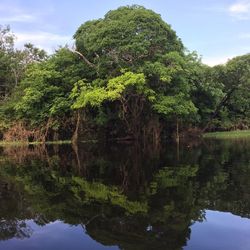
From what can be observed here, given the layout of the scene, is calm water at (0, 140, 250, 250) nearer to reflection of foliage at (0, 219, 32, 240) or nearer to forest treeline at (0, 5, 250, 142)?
reflection of foliage at (0, 219, 32, 240)

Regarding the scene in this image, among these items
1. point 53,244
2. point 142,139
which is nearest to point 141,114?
point 142,139

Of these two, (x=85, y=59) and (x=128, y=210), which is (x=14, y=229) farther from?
(x=85, y=59)

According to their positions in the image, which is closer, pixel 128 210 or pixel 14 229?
pixel 14 229

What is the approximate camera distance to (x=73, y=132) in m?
38.5

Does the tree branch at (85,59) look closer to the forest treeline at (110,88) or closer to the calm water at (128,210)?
the forest treeline at (110,88)

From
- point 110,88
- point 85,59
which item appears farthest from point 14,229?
point 85,59

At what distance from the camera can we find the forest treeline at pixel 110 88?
33312 mm

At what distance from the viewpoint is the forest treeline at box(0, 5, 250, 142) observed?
33.3 meters

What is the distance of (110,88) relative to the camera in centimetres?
3291

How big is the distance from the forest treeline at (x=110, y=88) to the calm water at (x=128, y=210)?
19.6 meters

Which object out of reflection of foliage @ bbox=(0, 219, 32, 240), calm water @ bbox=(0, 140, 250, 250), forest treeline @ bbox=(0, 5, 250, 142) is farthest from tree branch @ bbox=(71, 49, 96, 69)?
reflection of foliage @ bbox=(0, 219, 32, 240)

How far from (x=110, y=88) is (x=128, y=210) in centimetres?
2496

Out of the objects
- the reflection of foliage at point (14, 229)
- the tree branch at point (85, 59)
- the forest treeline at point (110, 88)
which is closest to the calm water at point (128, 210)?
the reflection of foliage at point (14, 229)

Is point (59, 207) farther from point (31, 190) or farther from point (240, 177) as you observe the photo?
point (240, 177)
